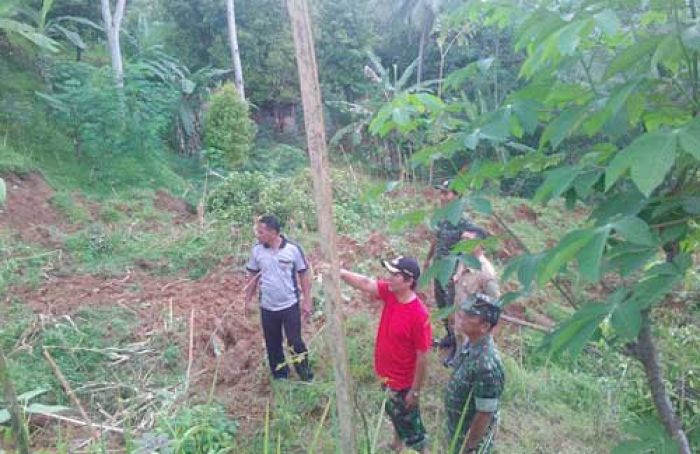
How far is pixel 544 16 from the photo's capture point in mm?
1442

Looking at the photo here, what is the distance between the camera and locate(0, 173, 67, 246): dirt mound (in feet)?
28.4

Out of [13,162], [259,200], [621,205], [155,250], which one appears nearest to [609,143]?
[621,205]

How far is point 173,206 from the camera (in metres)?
11.8

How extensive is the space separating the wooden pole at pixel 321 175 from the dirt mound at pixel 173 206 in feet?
32.6

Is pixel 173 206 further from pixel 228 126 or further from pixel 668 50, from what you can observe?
pixel 668 50

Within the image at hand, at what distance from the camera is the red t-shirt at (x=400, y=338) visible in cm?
354

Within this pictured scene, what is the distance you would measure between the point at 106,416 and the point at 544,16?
4.07 metres

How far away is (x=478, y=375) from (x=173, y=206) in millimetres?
9587

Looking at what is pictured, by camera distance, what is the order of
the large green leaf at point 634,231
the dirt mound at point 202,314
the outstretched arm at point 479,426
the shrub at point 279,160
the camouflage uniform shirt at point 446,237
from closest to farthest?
1. the large green leaf at point 634,231
2. the outstretched arm at point 479,426
3. the camouflage uniform shirt at point 446,237
4. the dirt mound at point 202,314
5. the shrub at point 279,160

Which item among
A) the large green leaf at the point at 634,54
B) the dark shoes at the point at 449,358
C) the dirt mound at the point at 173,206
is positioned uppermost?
the large green leaf at the point at 634,54

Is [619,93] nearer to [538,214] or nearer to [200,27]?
[538,214]

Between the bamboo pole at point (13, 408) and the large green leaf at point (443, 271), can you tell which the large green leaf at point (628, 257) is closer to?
the large green leaf at point (443, 271)

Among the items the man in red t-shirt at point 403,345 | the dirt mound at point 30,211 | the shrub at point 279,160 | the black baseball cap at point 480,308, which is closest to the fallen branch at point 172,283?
the dirt mound at point 30,211

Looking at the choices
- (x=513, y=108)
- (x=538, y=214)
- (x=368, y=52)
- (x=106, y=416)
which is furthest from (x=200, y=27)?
(x=513, y=108)
